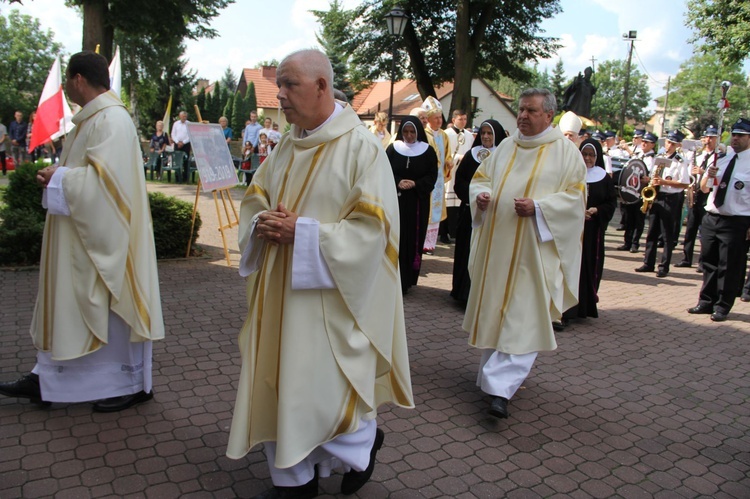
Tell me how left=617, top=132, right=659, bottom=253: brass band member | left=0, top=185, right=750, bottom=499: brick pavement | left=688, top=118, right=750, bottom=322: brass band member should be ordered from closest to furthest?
left=0, top=185, right=750, bottom=499: brick pavement, left=688, top=118, right=750, bottom=322: brass band member, left=617, top=132, right=659, bottom=253: brass band member

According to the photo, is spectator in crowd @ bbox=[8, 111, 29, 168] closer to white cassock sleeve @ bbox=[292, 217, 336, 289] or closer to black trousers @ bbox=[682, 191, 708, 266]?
black trousers @ bbox=[682, 191, 708, 266]

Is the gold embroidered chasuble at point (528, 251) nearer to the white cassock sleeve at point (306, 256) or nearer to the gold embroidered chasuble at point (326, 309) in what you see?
the gold embroidered chasuble at point (326, 309)

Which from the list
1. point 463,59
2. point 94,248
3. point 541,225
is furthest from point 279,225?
point 463,59

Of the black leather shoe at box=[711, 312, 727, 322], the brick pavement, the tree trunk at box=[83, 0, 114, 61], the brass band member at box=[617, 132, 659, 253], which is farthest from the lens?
the tree trunk at box=[83, 0, 114, 61]

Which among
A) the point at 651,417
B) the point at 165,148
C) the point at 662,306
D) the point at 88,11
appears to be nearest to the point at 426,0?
the point at 165,148

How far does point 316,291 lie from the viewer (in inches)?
114

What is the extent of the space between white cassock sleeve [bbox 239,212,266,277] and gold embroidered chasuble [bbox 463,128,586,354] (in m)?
1.94

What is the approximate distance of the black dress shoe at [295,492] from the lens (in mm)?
3064

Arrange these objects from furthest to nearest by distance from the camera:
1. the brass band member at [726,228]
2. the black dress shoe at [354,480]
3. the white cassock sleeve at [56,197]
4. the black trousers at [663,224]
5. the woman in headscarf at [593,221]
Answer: the black trousers at [663,224] → the brass band member at [726,228] → the woman in headscarf at [593,221] → the white cassock sleeve at [56,197] → the black dress shoe at [354,480]

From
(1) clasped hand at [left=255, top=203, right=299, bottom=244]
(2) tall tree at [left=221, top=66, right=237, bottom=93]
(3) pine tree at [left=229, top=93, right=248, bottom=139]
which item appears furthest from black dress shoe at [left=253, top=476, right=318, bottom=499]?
(2) tall tree at [left=221, top=66, right=237, bottom=93]

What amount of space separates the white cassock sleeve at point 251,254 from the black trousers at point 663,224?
824 centimetres

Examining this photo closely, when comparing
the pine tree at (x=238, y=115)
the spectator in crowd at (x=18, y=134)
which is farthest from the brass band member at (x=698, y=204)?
the pine tree at (x=238, y=115)

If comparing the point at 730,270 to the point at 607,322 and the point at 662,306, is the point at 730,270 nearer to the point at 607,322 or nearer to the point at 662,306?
the point at 662,306

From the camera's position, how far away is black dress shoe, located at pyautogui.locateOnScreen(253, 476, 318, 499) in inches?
121
